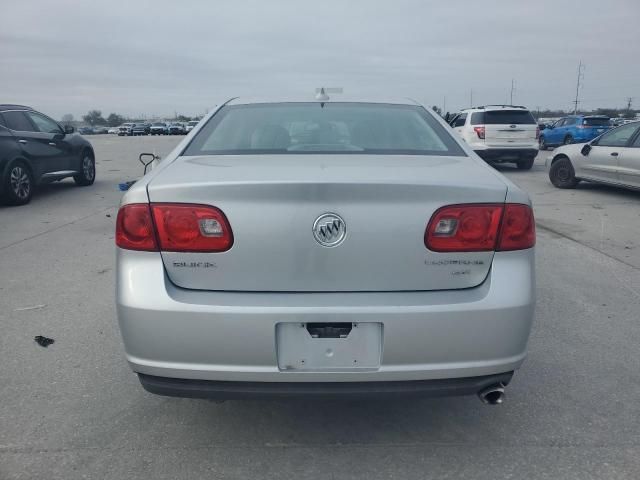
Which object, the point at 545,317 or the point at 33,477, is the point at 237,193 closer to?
the point at 33,477

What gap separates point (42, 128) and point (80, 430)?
917 cm

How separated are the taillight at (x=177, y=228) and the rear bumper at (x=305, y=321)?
0.21 feet

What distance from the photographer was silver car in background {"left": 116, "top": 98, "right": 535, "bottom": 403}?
2.16m

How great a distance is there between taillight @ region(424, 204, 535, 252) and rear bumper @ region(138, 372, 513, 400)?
1.81 feet

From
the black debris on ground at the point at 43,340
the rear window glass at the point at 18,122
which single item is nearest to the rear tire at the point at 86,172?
the rear window glass at the point at 18,122

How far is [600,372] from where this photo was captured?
3.33m

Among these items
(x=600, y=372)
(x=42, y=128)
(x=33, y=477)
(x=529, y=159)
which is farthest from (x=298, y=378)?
(x=529, y=159)

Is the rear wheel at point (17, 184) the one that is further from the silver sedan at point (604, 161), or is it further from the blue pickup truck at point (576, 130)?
the blue pickup truck at point (576, 130)

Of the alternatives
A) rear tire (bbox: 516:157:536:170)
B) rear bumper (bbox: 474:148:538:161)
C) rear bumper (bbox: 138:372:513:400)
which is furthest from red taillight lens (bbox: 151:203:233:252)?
rear tire (bbox: 516:157:536:170)

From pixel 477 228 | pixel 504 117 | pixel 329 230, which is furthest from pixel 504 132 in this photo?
pixel 329 230

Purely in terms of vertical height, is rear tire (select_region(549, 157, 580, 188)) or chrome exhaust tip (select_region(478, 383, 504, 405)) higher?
chrome exhaust tip (select_region(478, 383, 504, 405))

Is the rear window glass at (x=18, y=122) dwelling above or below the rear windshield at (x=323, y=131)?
below

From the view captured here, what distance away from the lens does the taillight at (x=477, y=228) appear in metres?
2.20

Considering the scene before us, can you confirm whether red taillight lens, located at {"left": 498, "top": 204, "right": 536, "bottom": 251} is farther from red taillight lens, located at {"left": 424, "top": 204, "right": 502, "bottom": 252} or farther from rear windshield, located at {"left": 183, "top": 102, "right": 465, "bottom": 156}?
rear windshield, located at {"left": 183, "top": 102, "right": 465, "bottom": 156}
